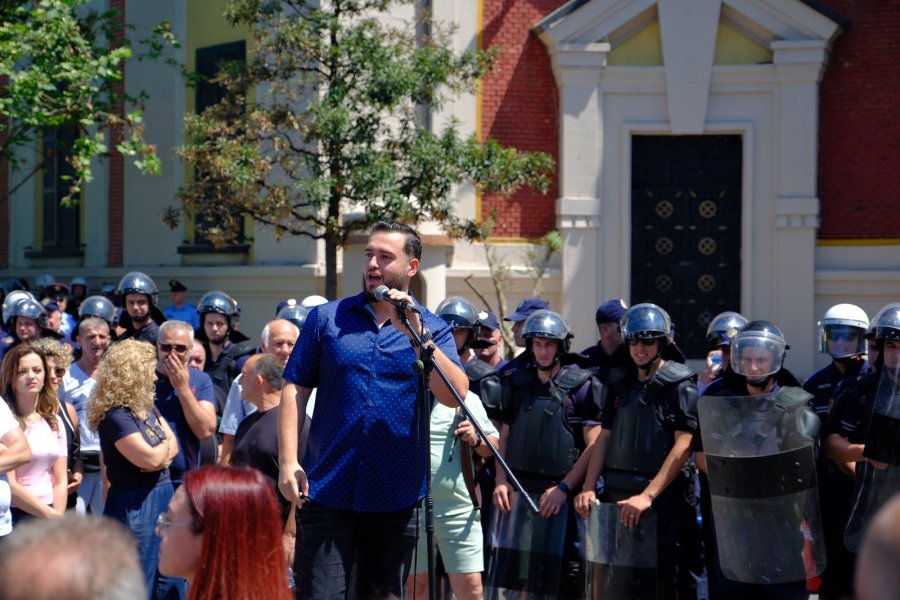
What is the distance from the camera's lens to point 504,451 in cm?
780

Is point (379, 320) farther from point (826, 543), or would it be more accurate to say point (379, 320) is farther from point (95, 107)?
point (95, 107)

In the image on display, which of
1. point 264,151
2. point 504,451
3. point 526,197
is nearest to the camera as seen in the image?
point 504,451

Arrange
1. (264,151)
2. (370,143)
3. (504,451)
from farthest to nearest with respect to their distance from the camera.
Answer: (264,151) → (370,143) → (504,451)

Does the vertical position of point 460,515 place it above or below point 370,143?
below

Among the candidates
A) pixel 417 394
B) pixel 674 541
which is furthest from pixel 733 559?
pixel 417 394

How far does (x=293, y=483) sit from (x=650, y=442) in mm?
2837

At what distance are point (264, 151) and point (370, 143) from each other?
6.66ft

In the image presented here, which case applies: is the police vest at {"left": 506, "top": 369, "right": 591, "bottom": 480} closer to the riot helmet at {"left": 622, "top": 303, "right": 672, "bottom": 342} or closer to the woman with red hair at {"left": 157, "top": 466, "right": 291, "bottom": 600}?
the riot helmet at {"left": 622, "top": 303, "right": 672, "bottom": 342}

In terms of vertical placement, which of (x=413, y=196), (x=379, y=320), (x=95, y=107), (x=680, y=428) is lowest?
(x=680, y=428)

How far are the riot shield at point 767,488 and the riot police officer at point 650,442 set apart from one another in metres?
0.33

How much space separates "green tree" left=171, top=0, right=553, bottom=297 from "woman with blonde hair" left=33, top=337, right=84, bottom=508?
5965mm

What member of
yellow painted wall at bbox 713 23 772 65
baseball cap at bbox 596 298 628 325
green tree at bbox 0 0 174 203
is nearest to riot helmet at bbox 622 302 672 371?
baseball cap at bbox 596 298 628 325

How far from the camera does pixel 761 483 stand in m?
6.77

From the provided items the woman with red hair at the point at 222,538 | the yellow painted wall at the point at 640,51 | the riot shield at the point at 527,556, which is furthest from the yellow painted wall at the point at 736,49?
the woman with red hair at the point at 222,538
